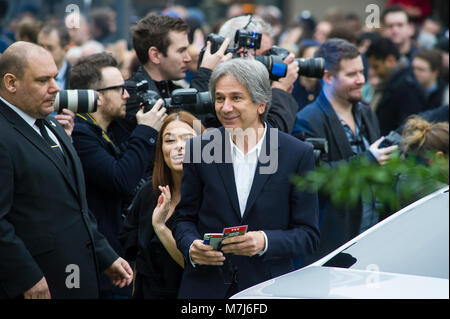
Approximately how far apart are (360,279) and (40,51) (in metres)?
2.06

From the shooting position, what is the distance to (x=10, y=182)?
354 centimetres

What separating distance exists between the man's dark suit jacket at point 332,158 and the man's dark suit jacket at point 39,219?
1941mm

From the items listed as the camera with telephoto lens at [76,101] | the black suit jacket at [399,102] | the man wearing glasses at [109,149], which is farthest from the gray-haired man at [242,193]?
the black suit jacket at [399,102]

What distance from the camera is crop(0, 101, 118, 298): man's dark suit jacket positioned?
11.5 ft

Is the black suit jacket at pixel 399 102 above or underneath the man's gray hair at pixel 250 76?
underneath

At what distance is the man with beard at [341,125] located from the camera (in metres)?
5.28

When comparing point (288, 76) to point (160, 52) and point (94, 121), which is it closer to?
point (160, 52)

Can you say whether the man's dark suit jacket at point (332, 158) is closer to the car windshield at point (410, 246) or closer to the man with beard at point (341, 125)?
the man with beard at point (341, 125)

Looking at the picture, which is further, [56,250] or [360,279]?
[56,250]

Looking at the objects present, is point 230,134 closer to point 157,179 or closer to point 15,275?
point 157,179

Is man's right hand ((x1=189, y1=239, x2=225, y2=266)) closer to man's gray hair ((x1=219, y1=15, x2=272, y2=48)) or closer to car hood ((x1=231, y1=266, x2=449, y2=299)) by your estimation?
car hood ((x1=231, y1=266, x2=449, y2=299))
